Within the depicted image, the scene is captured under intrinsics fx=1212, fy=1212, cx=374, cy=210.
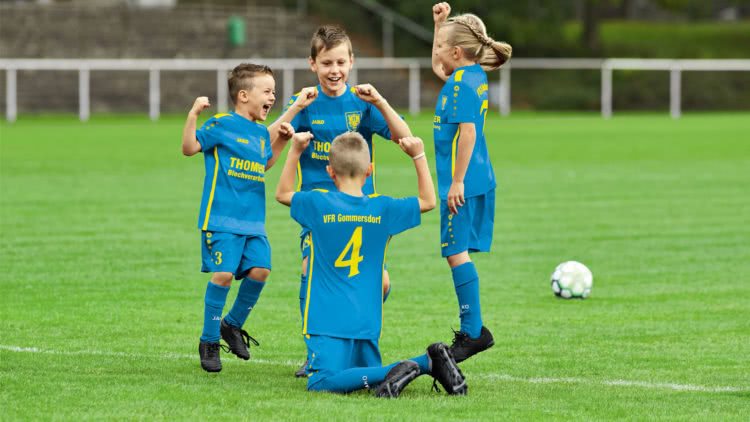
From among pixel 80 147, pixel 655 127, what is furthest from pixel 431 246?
pixel 655 127

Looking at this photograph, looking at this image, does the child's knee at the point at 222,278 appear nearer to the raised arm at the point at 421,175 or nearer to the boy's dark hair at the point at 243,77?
the boy's dark hair at the point at 243,77

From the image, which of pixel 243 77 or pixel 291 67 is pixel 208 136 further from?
pixel 291 67

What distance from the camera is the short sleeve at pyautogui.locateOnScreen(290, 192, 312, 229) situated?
6.08m

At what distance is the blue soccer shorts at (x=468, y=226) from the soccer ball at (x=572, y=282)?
254 centimetres

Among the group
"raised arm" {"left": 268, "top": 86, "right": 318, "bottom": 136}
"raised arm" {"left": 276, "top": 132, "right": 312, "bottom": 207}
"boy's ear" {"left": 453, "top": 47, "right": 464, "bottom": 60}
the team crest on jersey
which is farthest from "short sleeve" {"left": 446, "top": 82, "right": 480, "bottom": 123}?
"raised arm" {"left": 276, "top": 132, "right": 312, "bottom": 207}

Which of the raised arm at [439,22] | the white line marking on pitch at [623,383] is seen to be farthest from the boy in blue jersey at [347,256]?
the raised arm at [439,22]

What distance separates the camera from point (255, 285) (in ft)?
22.3

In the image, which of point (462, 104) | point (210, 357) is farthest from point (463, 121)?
point (210, 357)

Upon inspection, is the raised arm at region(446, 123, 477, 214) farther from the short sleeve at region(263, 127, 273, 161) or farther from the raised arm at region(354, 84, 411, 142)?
the short sleeve at region(263, 127, 273, 161)

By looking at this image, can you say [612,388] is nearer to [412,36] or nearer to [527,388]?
[527,388]

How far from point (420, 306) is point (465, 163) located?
2482mm

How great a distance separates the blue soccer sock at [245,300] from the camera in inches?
268

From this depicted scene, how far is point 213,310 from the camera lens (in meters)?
6.62

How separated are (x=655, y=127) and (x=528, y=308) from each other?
25.5 meters
